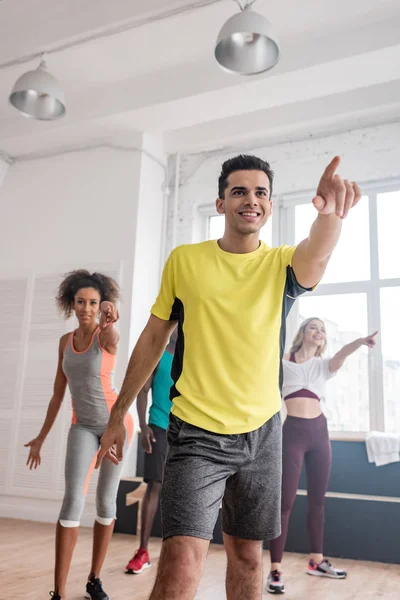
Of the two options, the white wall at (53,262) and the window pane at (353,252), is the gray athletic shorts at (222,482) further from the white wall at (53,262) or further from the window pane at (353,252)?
the window pane at (353,252)

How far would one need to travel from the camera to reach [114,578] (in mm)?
2965

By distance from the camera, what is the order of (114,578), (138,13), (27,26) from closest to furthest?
1. (114,578)
2. (138,13)
3. (27,26)

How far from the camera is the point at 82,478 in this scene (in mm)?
2410

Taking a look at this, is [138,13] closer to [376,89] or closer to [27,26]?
[27,26]

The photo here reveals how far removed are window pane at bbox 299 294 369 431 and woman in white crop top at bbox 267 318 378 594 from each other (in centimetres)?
134

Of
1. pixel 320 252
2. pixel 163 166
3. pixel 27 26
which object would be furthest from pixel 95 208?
pixel 320 252

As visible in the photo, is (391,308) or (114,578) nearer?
(114,578)

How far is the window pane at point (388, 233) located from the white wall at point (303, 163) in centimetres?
26

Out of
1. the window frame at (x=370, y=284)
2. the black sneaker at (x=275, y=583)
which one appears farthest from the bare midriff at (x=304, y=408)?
the window frame at (x=370, y=284)

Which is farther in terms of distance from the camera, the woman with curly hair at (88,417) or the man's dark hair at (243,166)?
the woman with curly hair at (88,417)

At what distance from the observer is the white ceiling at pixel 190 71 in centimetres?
395

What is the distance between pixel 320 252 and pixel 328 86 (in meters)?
3.47

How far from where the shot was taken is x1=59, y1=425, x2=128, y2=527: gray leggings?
2.36m

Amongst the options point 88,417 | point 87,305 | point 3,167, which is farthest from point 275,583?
point 3,167
